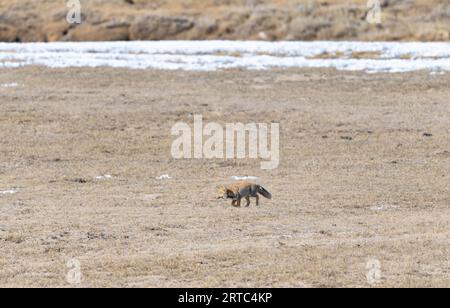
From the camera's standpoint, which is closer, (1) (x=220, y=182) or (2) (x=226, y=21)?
(1) (x=220, y=182)

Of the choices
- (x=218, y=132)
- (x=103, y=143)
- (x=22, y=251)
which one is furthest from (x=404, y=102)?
(x=22, y=251)

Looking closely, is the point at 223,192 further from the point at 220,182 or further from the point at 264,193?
the point at 220,182

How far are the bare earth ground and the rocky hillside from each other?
12.9 m

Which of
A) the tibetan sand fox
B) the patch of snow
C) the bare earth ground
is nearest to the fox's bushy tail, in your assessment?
the tibetan sand fox

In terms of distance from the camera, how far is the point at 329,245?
1253 centimetres

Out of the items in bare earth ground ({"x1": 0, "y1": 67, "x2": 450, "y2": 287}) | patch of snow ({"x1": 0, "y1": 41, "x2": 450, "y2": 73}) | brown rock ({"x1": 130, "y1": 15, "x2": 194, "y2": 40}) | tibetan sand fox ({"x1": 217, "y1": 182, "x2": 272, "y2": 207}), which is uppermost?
brown rock ({"x1": 130, "y1": 15, "x2": 194, "y2": 40})

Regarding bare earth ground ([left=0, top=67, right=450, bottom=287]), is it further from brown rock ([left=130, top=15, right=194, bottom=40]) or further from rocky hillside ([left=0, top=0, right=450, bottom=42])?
brown rock ([left=130, top=15, right=194, bottom=40])

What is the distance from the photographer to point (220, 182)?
17859mm

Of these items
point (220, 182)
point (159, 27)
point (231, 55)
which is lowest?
point (220, 182)

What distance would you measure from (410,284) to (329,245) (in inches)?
80.6

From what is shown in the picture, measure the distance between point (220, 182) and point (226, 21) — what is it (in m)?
30.2

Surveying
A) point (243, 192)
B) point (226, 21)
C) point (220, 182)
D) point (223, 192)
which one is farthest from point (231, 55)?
point (243, 192)

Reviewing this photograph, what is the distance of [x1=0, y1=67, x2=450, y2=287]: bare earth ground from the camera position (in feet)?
37.9

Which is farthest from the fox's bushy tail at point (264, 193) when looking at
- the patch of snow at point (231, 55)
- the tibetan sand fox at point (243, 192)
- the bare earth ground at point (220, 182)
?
the patch of snow at point (231, 55)
